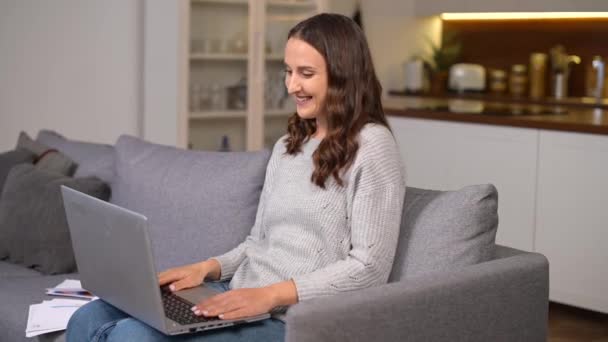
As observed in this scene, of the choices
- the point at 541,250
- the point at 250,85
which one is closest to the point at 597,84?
the point at 541,250

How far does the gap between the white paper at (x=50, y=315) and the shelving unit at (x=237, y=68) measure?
2450mm

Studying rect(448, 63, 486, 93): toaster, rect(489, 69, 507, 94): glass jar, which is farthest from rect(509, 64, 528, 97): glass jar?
rect(448, 63, 486, 93): toaster

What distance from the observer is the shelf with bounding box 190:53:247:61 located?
16.4ft

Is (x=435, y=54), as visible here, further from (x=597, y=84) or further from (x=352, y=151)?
(x=352, y=151)

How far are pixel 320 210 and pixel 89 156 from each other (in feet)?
4.97

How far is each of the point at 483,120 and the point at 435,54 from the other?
1.62m

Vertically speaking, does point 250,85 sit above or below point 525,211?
above

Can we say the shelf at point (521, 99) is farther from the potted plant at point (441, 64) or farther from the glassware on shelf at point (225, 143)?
the glassware on shelf at point (225, 143)

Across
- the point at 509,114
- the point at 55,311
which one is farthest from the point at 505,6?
the point at 55,311

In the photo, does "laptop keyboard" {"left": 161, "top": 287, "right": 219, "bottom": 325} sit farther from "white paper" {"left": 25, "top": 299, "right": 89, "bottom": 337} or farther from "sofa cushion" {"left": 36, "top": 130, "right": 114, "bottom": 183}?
"sofa cushion" {"left": 36, "top": 130, "right": 114, "bottom": 183}

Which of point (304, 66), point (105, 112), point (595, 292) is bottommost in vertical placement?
point (595, 292)

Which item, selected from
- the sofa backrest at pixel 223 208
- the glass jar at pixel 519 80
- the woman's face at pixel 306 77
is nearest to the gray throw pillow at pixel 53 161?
the sofa backrest at pixel 223 208

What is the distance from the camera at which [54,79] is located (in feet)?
16.3

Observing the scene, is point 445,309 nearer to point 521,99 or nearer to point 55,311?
point 55,311
